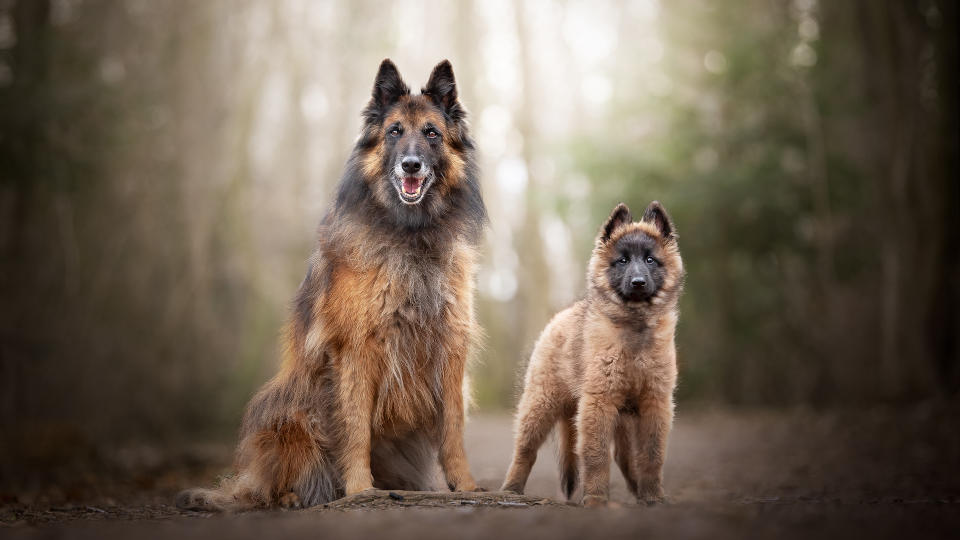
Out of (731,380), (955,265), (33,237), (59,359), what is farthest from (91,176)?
(955,265)

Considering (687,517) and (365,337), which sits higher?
(365,337)

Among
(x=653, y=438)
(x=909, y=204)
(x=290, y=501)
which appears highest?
(x=909, y=204)

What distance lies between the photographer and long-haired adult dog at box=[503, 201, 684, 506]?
213 inches

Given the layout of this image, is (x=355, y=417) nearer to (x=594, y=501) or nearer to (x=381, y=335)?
(x=381, y=335)

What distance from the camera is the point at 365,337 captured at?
544 centimetres

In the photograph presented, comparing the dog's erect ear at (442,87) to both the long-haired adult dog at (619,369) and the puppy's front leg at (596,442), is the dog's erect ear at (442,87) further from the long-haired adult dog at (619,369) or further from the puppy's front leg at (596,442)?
the puppy's front leg at (596,442)

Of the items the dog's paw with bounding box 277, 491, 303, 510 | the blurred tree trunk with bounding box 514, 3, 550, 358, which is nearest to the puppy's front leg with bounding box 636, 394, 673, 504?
the dog's paw with bounding box 277, 491, 303, 510

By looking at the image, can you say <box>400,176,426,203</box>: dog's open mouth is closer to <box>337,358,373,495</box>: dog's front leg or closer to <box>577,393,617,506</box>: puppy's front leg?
<box>337,358,373,495</box>: dog's front leg

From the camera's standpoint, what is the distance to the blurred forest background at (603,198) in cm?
1328

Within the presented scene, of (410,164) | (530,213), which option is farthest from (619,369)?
(530,213)

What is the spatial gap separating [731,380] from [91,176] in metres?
13.5

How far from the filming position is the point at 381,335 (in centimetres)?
546

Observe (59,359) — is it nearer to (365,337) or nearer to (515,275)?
(365,337)

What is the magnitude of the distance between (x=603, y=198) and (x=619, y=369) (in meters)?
10.9
